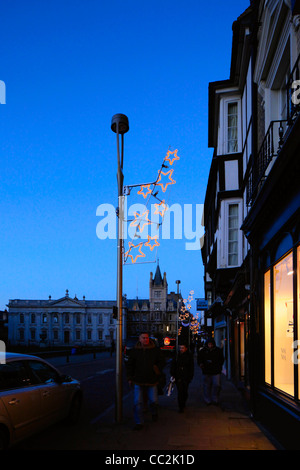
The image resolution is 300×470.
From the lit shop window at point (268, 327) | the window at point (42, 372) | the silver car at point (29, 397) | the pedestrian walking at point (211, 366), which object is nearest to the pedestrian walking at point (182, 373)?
the pedestrian walking at point (211, 366)

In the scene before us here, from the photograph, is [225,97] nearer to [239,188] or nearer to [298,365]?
[239,188]

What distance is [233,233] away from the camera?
1579cm

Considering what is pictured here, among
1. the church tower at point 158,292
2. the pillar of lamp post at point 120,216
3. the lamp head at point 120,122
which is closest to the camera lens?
the pillar of lamp post at point 120,216

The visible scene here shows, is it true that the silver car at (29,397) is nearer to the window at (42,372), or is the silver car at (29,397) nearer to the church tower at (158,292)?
the window at (42,372)

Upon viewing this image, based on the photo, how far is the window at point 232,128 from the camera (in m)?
15.3

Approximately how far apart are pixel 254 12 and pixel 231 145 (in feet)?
17.7

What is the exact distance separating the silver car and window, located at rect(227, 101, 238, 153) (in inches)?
393

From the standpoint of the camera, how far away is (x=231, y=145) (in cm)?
1541

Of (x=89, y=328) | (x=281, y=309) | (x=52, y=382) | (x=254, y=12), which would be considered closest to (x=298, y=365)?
(x=281, y=309)

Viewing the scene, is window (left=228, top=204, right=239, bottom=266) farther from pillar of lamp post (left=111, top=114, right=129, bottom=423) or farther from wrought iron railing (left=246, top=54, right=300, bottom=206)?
pillar of lamp post (left=111, top=114, right=129, bottom=423)

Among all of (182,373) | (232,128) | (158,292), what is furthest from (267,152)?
(158,292)

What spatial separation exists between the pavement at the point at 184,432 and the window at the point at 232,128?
861cm

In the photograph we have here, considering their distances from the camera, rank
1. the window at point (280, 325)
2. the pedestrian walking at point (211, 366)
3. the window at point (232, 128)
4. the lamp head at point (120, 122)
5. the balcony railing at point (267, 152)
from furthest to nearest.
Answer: the window at point (232, 128) → the pedestrian walking at point (211, 366) → the lamp head at point (120, 122) → the balcony railing at point (267, 152) → the window at point (280, 325)

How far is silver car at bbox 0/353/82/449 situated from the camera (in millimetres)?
6156
